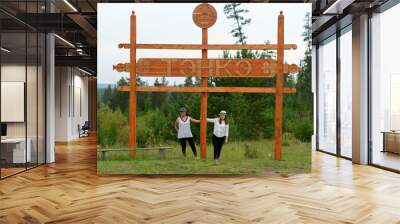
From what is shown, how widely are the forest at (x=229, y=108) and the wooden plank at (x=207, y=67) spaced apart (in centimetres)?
9

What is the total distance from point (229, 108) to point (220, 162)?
3.05 feet

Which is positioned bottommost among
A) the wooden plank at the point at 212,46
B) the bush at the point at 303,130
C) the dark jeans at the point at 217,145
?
the dark jeans at the point at 217,145

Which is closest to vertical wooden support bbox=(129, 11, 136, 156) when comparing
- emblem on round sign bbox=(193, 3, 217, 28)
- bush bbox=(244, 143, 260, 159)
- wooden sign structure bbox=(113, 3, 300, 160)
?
wooden sign structure bbox=(113, 3, 300, 160)

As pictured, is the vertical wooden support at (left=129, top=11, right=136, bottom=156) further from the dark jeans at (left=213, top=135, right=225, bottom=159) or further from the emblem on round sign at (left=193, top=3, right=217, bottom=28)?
the dark jeans at (left=213, top=135, right=225, bottom=159)

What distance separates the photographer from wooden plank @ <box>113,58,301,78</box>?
7395mm

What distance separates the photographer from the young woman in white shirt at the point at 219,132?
293 inches

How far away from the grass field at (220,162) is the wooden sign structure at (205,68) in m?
0.15

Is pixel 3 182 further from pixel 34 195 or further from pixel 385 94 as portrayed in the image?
pixel 385 94

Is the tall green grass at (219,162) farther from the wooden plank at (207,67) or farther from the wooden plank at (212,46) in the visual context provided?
the wooden plank at (212,46)

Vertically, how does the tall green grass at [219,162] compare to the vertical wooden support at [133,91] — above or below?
below

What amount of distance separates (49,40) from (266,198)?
5.89 metres

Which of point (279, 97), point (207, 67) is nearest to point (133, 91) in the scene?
point (207, 67)

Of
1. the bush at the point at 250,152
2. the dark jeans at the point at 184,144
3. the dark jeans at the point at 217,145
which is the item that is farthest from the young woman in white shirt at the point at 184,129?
the bush at the point at 250,152

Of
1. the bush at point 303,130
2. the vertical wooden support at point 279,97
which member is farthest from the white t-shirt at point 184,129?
the bush at point 303,130
